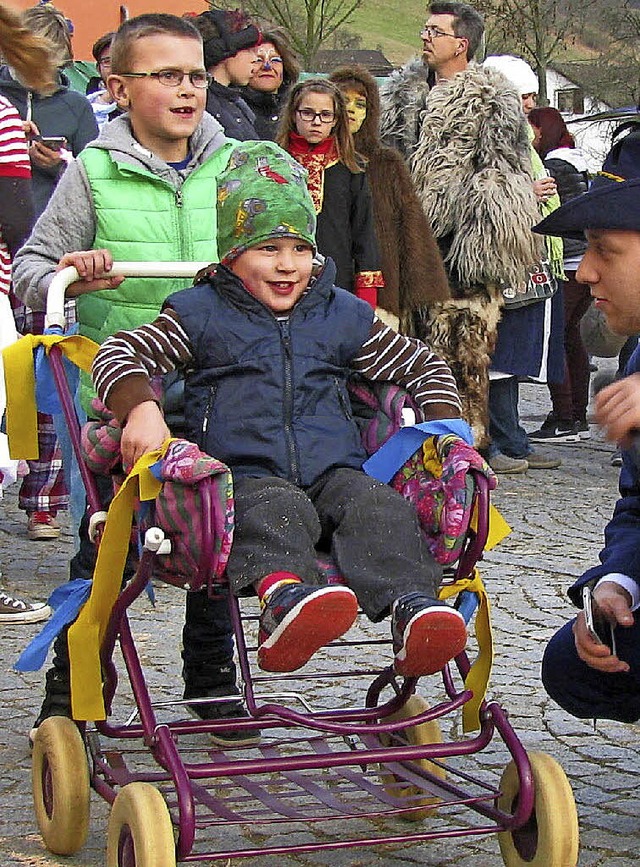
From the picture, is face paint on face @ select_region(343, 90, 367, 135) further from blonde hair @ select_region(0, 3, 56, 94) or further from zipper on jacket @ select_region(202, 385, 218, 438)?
zipper on jacket @ select_region(202, 385, 218, 438)

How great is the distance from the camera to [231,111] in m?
7.73

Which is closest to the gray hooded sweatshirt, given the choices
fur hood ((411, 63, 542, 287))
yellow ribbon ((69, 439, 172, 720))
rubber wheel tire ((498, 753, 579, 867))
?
yellow ribbon ((69, 439, 172, 720))

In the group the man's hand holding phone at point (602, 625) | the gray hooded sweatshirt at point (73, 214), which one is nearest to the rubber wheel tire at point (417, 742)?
the man's hand holding phone at point (602, 625)

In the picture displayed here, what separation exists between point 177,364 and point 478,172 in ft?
16.1

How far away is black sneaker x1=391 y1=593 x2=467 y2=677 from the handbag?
5.58 meters

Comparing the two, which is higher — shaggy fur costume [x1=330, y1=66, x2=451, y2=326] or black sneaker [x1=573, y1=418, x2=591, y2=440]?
shaggy fur costume [x1=330, y1=66, x2=451, y2=326]

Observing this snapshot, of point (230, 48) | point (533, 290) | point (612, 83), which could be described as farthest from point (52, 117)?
point (612, 83)

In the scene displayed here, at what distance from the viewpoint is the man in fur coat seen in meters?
8.21

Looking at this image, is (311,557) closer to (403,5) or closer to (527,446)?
(527,446)

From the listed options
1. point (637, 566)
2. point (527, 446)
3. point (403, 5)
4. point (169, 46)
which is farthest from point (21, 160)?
point (403, 5)

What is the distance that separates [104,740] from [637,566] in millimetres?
1585

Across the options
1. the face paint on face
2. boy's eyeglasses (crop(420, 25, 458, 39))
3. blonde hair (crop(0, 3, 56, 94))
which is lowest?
blonde hair (crop(0, 3, 56, 94))

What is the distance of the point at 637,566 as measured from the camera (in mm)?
3516

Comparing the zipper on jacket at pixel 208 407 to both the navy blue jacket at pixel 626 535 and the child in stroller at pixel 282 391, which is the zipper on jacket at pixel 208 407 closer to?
the child in stroller at pixel 282 391
